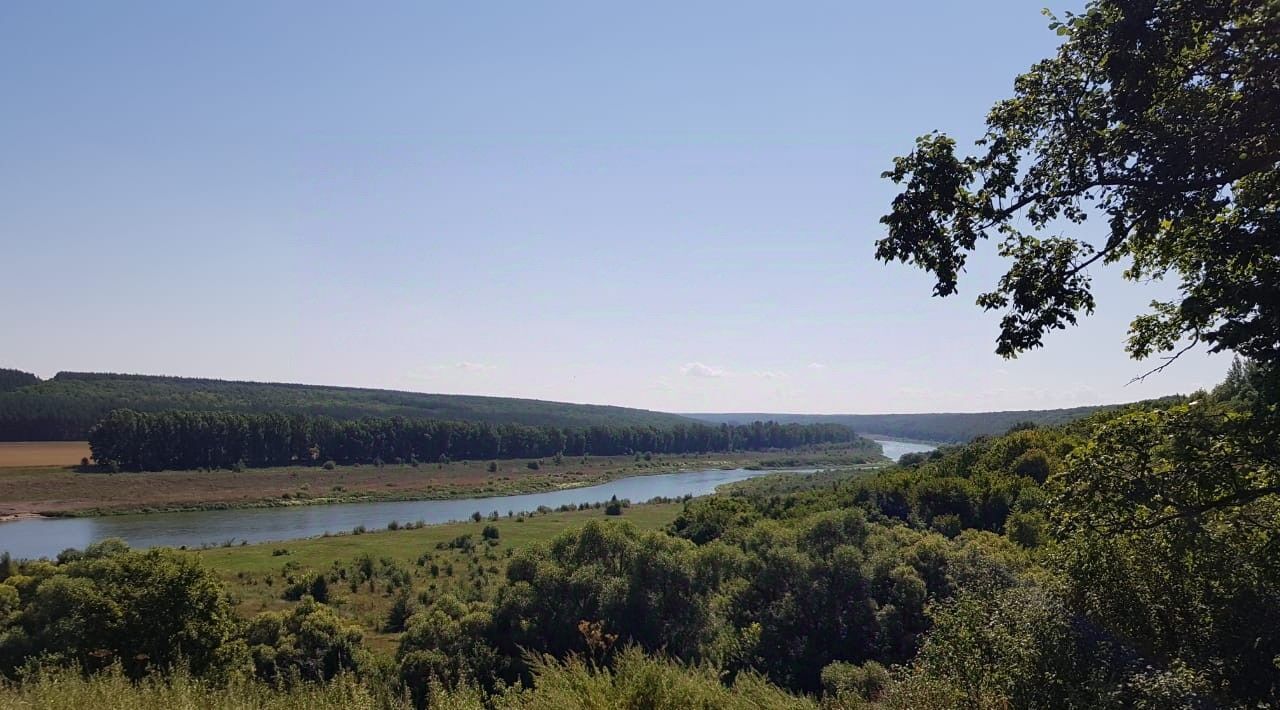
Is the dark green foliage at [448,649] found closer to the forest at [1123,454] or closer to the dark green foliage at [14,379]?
the forest at [1123,454]

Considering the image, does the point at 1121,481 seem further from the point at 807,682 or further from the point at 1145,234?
the point at 807,682

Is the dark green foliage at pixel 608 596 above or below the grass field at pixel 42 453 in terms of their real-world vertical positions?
below

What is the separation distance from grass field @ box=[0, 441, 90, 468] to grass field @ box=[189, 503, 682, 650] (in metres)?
55.5

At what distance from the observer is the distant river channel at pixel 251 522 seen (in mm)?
53469

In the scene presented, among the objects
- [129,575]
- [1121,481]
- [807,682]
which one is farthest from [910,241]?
[129,575]

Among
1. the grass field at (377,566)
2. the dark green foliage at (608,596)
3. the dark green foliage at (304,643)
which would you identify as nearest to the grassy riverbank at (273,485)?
the grass field at (377,566)

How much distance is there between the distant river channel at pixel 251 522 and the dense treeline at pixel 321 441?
92.0 feet

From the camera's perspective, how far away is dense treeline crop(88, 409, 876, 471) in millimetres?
93188

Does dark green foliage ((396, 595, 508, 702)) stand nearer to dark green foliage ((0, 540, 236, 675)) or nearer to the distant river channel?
dark green foliage ((0, 540, 236, 675))

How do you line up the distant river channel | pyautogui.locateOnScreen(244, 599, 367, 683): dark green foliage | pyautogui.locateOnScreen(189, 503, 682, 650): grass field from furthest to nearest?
the distant river channel < pyautogui.locateOnScreen(189, 503, 682, 650): grass field < pyautogui.locateOnScreen(244, 599, 367, 683): dark green foliage

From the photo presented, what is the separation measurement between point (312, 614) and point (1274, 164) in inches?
1115

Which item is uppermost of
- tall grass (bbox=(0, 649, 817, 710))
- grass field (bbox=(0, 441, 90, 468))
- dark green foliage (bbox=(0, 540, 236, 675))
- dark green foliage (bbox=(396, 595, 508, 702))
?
tall grass (bbox=(0, 649, 817, 710))

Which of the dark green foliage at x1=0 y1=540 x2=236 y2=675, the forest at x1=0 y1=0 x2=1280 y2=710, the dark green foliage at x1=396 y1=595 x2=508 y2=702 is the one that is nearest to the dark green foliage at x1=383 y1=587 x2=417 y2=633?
the dark green foliage at x1=396 y1=595 x2=508 y2=702

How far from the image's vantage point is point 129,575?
2159cm
